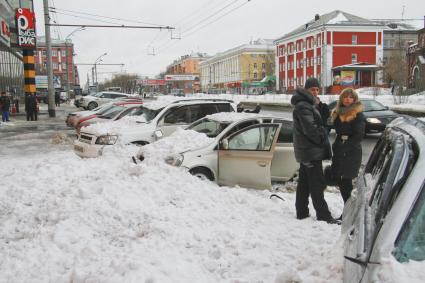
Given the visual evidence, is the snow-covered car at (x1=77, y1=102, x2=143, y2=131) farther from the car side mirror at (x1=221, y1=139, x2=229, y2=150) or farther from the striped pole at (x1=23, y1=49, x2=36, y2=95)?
the striped pole at (x1=23, y1=49, x2=36, y2=95)

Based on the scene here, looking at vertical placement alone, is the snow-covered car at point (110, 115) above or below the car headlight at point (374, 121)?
above

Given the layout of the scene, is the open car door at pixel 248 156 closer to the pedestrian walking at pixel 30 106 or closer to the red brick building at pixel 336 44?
the pedestrian walking at pixel 30 106

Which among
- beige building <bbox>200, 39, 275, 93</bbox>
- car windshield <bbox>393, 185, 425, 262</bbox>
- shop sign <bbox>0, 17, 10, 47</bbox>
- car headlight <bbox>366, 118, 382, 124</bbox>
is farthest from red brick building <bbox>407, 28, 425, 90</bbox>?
car windshield <bbox>393, 185, 425, 262</bbox>

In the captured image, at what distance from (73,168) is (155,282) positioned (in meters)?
4.72

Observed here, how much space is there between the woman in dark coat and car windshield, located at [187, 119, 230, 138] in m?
3.74

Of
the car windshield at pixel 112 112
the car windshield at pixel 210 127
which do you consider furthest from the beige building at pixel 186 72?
the car windshield at pixel 210 127

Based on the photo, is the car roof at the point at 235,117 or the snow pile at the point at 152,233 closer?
the snow pile at the point at 152,233

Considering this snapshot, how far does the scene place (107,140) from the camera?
11.2 meters

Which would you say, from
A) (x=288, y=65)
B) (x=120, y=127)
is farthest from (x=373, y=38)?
(x=120, y=127)

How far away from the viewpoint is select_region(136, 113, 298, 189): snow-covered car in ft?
26.5

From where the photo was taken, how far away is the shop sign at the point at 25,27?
29.9 metres

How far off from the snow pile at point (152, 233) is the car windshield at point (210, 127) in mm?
2445

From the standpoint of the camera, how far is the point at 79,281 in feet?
12.8

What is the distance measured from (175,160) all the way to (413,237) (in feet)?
20.2
